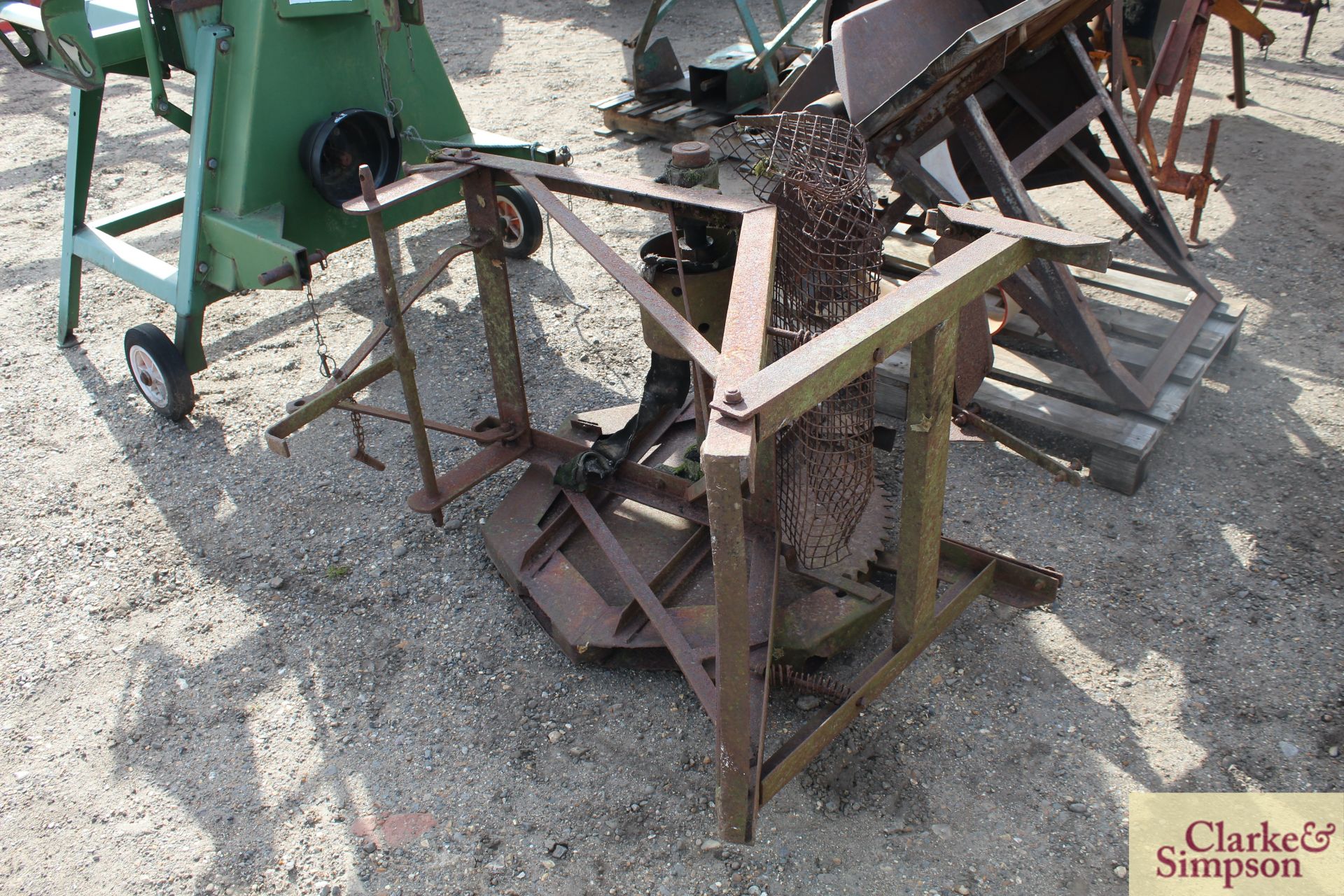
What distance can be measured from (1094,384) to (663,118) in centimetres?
371

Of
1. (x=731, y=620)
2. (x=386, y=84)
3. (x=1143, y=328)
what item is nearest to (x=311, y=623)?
(x=731, y=620)

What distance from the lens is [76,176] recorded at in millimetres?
4199

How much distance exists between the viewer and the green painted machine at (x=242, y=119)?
3584mm

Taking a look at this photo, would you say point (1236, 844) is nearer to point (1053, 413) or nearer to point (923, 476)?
point (923, 476)

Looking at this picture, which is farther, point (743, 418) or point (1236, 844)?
point (1236, 844)

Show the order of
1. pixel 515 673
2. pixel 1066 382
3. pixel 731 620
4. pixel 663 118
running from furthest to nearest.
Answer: pixel 663 118 < pixel 1066 382 < pixel 515 673 < pixel 731 620

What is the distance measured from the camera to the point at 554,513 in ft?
10.5

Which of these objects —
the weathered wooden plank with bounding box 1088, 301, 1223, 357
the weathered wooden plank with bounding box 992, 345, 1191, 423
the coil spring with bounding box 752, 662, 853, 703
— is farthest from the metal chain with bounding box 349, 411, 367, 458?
the weathered wooden plank with bounding box 1088, 301, 1223, 357

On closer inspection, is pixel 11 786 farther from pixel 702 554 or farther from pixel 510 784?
pixel 702 554

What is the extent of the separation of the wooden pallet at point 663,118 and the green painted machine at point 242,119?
2240 mm

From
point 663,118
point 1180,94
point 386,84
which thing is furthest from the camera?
point 663,118

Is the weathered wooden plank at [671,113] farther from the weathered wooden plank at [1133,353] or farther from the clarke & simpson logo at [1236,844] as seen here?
the clarke & simpson logo at [1236,844]

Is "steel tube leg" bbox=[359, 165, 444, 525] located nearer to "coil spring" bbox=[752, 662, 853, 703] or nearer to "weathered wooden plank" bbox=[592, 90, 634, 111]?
"coil spring" bbox=[752, 662, 853, 703]

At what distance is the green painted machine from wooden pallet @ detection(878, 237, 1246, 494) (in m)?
2.14
